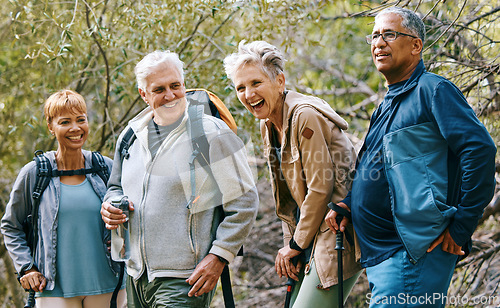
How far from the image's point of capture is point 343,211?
8.14 ft

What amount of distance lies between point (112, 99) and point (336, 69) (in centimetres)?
335

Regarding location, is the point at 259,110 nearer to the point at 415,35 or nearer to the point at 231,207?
the point at 231,207

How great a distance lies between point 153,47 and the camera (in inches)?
191

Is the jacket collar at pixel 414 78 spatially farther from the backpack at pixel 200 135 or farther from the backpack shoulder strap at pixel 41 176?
the backpack shoulder strap at pixel 41 176

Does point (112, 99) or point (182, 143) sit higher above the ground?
point (112, 99)

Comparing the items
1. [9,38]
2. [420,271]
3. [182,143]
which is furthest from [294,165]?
[9,38]

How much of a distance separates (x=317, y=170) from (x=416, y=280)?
0.67 metres

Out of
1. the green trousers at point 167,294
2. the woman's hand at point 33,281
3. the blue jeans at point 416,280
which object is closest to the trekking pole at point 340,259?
the blue jeans at point 416,280

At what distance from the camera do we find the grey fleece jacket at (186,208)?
2.64 metres

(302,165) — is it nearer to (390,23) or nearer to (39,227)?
(390,23)

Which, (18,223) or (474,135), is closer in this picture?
(474,135)

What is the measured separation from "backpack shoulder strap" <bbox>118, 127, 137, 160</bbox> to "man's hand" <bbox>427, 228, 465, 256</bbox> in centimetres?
161

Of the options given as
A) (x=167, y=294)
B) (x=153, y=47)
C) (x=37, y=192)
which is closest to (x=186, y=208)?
(x=167, y=294)

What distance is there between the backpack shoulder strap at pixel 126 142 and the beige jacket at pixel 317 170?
32.8 inches
